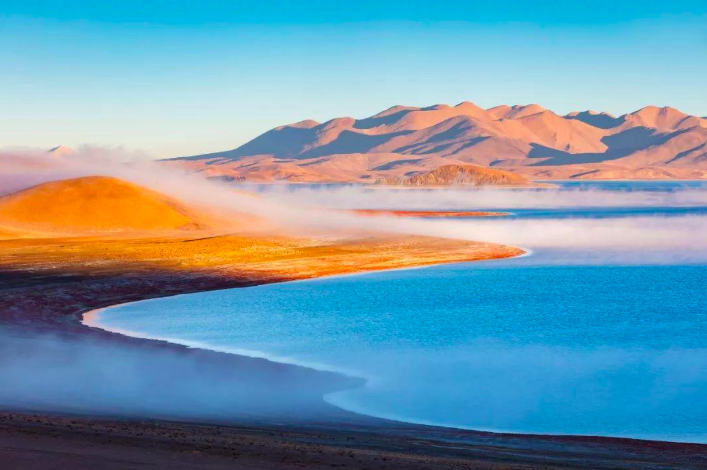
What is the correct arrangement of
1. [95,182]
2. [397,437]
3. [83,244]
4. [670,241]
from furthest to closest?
[95,182] → [670,241] → [83,244] → [397,437]

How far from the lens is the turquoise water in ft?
67.3

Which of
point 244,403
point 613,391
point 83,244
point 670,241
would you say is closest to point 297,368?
point 244,403

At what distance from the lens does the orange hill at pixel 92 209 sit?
74.9 m

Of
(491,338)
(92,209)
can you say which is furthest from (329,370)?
(92,209)

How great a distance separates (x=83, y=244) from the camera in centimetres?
6053

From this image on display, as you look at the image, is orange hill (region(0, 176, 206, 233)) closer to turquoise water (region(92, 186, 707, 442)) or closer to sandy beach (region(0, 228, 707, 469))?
turquoise water (region(92, 186, 707, 442))

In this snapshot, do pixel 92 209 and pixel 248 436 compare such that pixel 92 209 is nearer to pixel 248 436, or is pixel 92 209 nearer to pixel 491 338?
pixel 491 338

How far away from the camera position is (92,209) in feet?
255

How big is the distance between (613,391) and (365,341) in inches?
379

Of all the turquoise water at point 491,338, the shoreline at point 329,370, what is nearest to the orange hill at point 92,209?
the turquoise water at point 491,338

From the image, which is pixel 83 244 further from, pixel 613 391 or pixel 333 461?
pixel 333 461

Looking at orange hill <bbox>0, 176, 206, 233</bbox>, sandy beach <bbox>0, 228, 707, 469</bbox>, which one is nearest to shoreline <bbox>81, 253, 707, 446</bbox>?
sandy beach <bbox>0, 228, 707, 469</bbox>

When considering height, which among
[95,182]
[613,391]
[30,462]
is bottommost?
[613,391]

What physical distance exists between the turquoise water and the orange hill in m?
32.0
